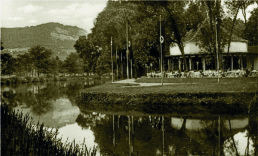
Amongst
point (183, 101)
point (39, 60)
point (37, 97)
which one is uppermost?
point (39, 60)

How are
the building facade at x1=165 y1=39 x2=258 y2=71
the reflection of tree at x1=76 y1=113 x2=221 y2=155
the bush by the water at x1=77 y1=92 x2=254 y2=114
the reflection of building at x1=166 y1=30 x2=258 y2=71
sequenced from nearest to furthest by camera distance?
1. the reflection of tree at x1=76 y1=113 x2=221 y2=155
2. the bush by the water at x1=77 y1=92 x2=254 y2=114
3. the reflection of building at x1=166 y1=30 x2=258 y2=71
4. the building facade at x1=165 y1=39 x2=258 y2=71

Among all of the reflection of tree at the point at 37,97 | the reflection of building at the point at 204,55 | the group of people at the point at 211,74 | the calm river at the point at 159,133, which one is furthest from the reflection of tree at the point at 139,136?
the reflection of building at the point at 204,55

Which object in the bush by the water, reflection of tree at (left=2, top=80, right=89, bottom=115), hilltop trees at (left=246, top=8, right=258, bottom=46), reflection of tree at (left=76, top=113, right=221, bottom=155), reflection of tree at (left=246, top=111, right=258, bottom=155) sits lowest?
reflection of tree at (left=2, top=80, right=89, bottom=115)

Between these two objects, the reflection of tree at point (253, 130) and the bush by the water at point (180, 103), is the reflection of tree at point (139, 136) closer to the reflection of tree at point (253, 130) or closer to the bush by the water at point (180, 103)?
the reflection of tree at point (253, 130)

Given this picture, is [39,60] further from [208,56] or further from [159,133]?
[159,133]

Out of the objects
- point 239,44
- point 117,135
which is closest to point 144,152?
point 117,135

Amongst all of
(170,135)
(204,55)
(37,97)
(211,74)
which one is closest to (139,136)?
(170,135)

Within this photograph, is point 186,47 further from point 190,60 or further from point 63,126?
point 63,126

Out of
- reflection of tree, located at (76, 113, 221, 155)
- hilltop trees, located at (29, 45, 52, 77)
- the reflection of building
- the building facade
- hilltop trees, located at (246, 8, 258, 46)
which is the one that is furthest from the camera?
hilltop trees, located at (29, 45, 52, 77)

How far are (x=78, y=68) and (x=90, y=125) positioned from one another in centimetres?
10853

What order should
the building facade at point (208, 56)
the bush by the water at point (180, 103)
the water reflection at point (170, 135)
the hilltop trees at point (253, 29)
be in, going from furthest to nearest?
the hilltop trees at point (253, 29)
the building facade at point (208, 56)
the bush by the water at point (180, 103)
the water reflection at point (170, 135)

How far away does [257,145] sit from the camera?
932cm

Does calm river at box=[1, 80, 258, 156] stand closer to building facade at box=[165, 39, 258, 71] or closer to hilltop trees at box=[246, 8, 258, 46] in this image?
building facade at box=[165, 39, 258, 71]

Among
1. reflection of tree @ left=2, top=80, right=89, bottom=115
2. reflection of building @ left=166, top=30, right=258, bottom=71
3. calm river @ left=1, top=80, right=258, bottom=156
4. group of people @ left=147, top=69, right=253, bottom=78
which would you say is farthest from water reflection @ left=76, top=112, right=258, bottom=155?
reflection of building @ left=166, top=30, right=258, bottom=71
